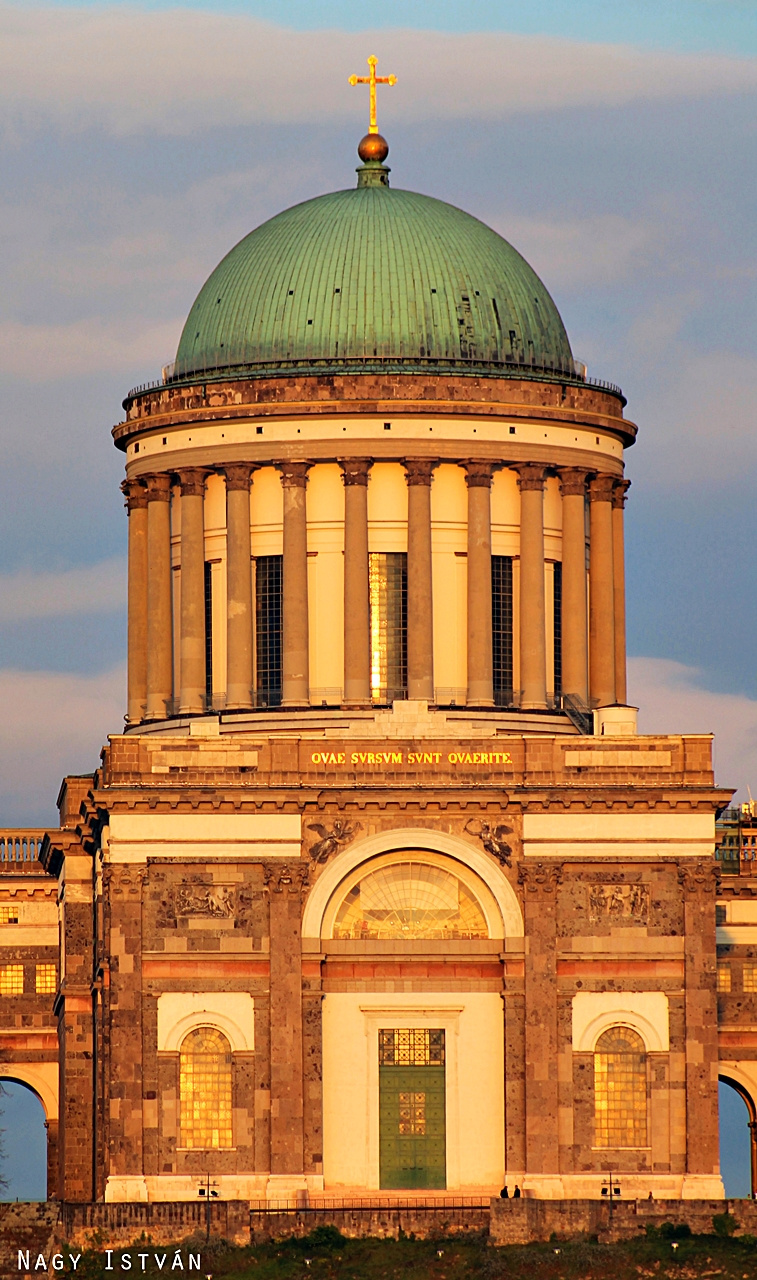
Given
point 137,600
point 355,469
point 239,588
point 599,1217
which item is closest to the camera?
point 599,1217

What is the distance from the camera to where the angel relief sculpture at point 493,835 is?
100m

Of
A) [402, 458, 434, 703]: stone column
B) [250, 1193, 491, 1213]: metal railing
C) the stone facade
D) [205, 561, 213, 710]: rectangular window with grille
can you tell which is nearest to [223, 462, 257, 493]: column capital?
[205, 561, 213, 710]: rectangular window with grille

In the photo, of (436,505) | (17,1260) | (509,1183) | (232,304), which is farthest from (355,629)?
(17,1260)

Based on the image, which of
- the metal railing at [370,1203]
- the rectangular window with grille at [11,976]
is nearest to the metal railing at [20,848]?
the rectangular window with grille at [11,976]

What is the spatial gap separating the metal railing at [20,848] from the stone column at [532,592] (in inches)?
686

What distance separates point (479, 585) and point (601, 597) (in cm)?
604

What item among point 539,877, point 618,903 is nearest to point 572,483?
point 539,877

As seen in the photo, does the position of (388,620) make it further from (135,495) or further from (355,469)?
(135,495)

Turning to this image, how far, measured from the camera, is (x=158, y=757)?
101 metres

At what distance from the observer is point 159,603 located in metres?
114

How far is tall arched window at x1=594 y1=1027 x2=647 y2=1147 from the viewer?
324 feet

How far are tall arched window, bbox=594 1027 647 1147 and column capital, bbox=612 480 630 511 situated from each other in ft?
70.8

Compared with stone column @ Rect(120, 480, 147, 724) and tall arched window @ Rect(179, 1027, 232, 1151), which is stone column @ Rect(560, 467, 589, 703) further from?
tall arched window @ Rect(179, 1027, 232, 1151)

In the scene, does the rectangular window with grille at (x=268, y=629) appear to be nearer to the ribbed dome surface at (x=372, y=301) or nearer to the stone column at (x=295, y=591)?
the stone column at (x=295, y=591)
